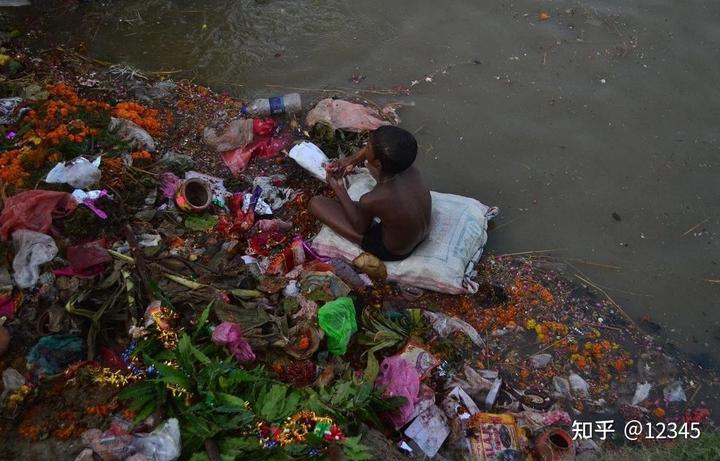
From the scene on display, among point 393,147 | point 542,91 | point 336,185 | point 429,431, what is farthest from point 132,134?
point 542,91

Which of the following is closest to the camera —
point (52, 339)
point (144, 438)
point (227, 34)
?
point (144, 438)

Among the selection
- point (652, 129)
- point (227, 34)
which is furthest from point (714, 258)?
point (227, 34)

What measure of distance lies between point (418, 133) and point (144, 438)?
3.53 meters

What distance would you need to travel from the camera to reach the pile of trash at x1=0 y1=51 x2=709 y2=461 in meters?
2.90

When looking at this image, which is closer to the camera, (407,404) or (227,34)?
(407,404)

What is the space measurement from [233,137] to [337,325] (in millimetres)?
2277

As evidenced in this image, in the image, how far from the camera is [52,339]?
3.14 metres

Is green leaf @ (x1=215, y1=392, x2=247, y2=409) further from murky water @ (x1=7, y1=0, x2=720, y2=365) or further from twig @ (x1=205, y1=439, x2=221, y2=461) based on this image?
murky water @ (x1=7, y1=0, x2=720, y2=365)

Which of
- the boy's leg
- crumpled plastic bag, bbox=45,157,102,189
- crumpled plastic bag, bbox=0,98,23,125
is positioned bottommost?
the boy's leg

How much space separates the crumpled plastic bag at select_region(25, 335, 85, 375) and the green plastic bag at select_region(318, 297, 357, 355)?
149 cm

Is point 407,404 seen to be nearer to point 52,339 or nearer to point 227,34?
point 52,339

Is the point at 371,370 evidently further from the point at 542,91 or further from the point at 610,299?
the point at 542,91

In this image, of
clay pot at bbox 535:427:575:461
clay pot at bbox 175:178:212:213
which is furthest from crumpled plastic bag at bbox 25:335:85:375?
clay pot at bbox 535:427:575:461
